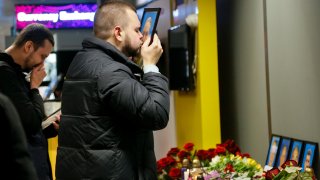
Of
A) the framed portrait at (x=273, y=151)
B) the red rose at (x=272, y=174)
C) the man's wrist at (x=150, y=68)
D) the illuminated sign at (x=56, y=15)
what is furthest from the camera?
the illuminated sign at (x=56, y=15)

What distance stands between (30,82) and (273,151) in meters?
1.73

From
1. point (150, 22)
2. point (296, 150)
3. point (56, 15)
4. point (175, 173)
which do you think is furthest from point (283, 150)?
point (56, 15)

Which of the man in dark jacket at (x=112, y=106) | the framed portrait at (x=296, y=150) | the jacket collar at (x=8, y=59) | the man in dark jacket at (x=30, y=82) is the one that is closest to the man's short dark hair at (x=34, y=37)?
the man in dark jacket at (x=30, y=82)

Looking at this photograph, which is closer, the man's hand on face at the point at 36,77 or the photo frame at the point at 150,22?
the photo frame at the point at 150,22

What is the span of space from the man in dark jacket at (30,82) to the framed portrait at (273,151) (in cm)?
157

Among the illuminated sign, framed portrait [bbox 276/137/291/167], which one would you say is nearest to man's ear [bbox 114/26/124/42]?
framed portrait [bbox 276/137/291/167]

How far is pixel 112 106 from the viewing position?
2.09 m

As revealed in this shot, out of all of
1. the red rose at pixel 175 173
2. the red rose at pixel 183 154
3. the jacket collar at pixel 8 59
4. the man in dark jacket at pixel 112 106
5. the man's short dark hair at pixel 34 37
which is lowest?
the red rose at pixel 175 173

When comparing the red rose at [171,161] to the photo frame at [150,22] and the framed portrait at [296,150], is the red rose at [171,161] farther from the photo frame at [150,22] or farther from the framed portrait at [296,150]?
the photo frame at [150,22]

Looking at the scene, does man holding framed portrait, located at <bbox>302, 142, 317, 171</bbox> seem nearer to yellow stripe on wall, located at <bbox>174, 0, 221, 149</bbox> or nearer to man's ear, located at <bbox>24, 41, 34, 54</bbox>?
yellow stripe on wall, located at <bbox>174, 0, 221, 149</bbox>

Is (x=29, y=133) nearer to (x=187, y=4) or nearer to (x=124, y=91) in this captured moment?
(x=124, y=91)

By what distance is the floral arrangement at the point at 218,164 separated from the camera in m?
3.28

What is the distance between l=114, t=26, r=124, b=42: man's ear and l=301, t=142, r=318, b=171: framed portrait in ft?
5.19

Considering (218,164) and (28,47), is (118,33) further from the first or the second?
(218,164)
